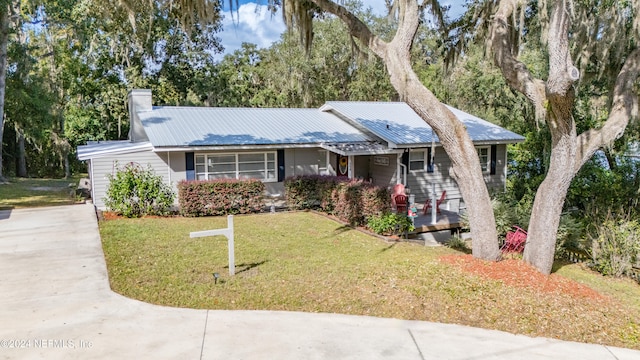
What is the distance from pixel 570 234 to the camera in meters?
10.0

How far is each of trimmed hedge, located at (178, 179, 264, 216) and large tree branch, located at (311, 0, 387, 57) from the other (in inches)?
239

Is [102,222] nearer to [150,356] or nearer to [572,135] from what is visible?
[150,356]

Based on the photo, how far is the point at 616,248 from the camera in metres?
8.44

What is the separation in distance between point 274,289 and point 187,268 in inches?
71.6

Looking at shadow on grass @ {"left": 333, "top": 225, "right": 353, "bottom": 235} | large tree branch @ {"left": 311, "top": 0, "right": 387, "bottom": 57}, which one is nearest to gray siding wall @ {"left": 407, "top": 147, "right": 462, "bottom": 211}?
shadow on grass @ {"left": 333, "top": 225, "right": 353, "bottom": 235}

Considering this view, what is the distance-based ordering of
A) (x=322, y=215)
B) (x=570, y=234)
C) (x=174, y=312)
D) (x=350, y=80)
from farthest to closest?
(x=350, y=80) → (x=322, y=215) → (x=570, y=234) → (x=174, y=312)

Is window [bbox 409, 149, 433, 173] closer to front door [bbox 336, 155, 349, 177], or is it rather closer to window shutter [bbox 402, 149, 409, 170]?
window shutter [bbox 402, 149, 409, 170]

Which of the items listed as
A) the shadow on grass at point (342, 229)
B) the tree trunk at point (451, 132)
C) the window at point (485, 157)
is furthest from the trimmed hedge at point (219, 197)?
the window at point (485, 157)

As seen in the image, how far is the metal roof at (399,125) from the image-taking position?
15266 mm

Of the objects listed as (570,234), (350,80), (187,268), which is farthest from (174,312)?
(350,80)

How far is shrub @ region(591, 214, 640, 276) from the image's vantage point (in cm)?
826

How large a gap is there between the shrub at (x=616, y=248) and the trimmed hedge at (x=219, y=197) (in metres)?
8.55

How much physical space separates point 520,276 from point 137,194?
9.73 metres

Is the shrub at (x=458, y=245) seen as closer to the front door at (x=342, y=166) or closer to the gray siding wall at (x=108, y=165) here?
the front door at (x=342, y=166)
